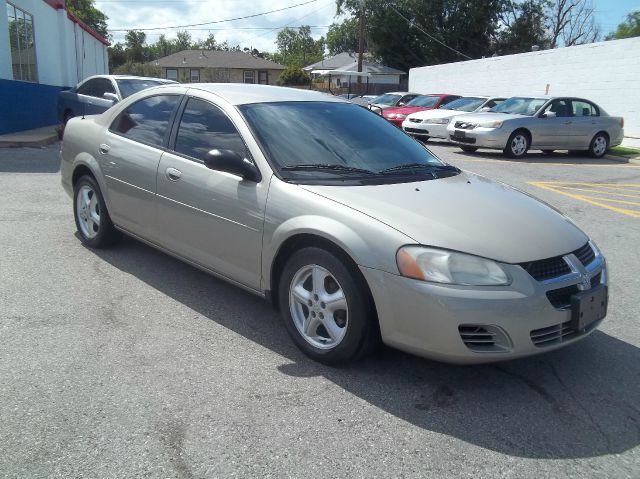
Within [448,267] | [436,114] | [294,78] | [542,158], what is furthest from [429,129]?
[294,78]

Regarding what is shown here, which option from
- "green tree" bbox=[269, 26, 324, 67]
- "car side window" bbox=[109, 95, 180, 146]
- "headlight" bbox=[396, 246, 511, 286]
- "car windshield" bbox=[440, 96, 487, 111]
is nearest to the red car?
"car windshield" bbox=[440, 96, 487, 111]

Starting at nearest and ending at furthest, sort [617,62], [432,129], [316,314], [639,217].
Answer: [316,314]
[639,217]
[432,129]
[617,62]

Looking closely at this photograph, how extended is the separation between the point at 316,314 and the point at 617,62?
19964mm

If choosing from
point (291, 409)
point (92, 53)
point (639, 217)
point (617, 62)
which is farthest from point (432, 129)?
point (92, 53)

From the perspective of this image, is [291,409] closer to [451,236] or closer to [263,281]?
[263,281]

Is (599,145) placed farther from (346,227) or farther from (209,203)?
(346,227)

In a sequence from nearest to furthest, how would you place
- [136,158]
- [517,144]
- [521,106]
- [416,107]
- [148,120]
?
[136,158] → [148,120] → [517,144] → [521,106] → [416,107]

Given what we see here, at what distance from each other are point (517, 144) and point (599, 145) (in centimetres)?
276

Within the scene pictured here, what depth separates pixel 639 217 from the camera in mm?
8102

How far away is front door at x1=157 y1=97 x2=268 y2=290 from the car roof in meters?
0.14

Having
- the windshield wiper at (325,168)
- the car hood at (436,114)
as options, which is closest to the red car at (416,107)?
the car hood at (436,114)

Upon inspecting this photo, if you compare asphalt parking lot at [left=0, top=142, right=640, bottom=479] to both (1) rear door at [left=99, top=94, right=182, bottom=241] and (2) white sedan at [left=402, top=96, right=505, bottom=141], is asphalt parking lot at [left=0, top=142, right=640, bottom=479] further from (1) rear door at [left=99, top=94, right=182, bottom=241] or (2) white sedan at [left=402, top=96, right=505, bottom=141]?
(2) white sedan at [left=402, top=96, right=505, bottom=141]

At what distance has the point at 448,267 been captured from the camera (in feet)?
10.1

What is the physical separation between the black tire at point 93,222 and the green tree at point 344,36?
58.2 m
